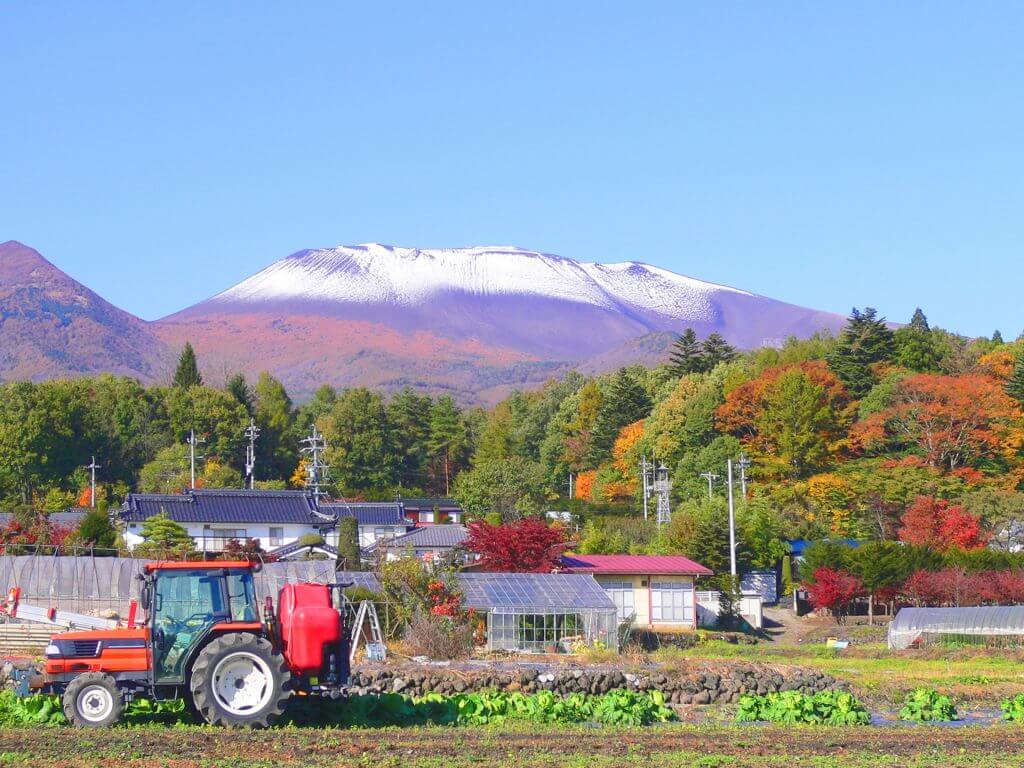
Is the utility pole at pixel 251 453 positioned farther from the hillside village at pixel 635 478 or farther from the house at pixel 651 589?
the house at pixel 651 589

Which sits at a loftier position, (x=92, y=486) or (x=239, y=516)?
(x=92, y=486)

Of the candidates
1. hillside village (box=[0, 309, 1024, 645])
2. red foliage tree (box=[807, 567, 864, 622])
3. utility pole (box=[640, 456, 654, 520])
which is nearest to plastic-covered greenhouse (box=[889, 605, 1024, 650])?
hillside village (box=[0, 309, 1024, 645])

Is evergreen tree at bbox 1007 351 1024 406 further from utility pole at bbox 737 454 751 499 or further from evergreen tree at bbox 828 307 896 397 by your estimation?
utility pole at bbox 737 454 751 499

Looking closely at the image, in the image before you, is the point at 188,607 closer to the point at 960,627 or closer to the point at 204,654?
the point at 204,654

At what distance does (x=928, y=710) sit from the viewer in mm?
21875

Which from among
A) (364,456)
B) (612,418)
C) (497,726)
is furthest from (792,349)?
(497,726)

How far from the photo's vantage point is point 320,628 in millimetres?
17000

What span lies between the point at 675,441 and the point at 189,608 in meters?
66.6

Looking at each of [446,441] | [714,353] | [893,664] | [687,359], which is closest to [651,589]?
[893,664]

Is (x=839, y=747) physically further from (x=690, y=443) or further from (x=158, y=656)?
(x=690, y=443)

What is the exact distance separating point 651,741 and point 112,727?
22.9 feet

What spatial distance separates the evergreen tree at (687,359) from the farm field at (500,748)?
269ft

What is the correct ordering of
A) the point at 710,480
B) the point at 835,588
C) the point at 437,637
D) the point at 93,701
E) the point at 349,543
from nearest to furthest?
the point at 93,701 < the point at 437,637 < the point at 835,588 < the point at 349,543 < the point at 710,480

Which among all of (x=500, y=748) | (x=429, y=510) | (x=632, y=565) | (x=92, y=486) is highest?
(x=92, y=486)
